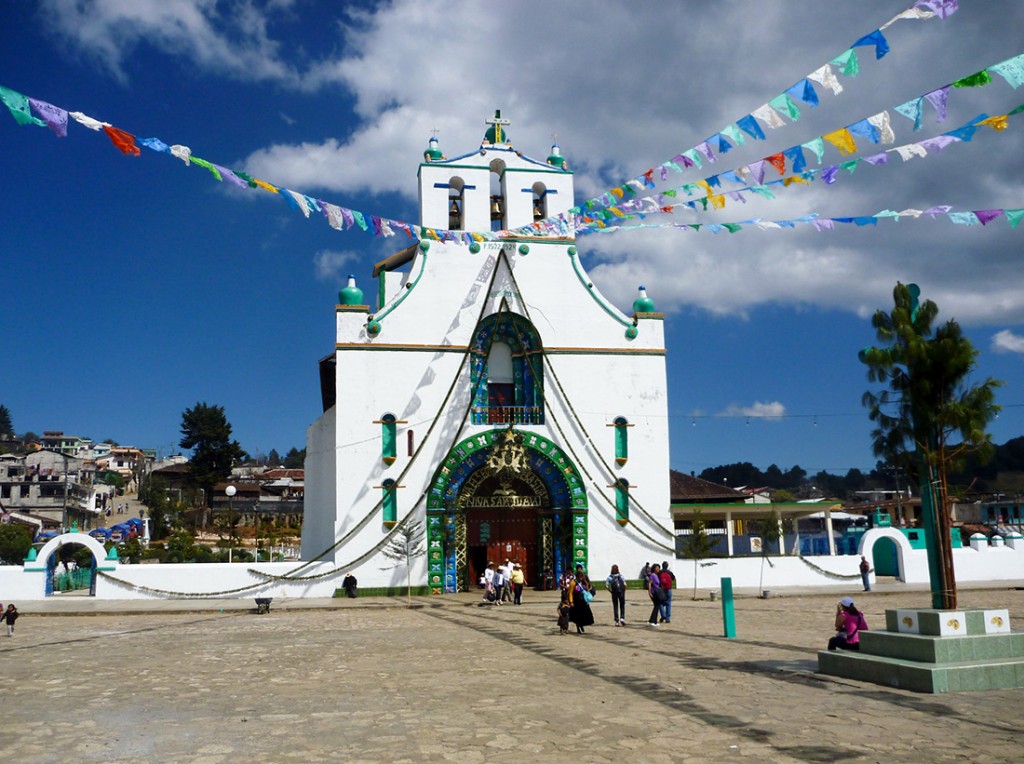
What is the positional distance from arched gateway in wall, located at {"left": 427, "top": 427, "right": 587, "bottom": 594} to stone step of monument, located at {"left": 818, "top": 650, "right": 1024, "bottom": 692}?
17.0m

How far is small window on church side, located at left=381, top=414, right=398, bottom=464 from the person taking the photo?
2756 cm

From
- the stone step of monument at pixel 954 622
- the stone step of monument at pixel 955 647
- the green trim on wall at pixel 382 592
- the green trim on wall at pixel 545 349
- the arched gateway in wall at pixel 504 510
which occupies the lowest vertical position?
the green trim on wall at pixel 382 592

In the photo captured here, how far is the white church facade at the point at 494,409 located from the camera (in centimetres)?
2758

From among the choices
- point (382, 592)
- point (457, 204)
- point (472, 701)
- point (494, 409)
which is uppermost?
point (457, 204)

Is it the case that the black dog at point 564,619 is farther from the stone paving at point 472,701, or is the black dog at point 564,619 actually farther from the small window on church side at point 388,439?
the small window on church side at point 388,439

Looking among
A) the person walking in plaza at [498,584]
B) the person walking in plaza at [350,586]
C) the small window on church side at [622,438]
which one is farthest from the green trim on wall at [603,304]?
the person walking in plaza at [350,586]

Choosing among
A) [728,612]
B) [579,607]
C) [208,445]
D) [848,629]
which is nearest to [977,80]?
[848,629]

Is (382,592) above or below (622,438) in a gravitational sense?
below

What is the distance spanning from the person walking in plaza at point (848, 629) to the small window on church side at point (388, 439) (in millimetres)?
17195

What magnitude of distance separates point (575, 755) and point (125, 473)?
124502 millimetres

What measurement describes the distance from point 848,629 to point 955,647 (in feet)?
5.64

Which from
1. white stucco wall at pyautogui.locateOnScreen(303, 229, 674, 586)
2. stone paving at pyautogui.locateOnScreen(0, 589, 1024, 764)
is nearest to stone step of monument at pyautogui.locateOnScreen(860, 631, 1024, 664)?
stone paving at pyautogui.locateOnScreen(0, 589, 1024, 764)

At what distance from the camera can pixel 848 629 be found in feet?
40.4

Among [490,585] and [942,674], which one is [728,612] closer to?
[942,674]
